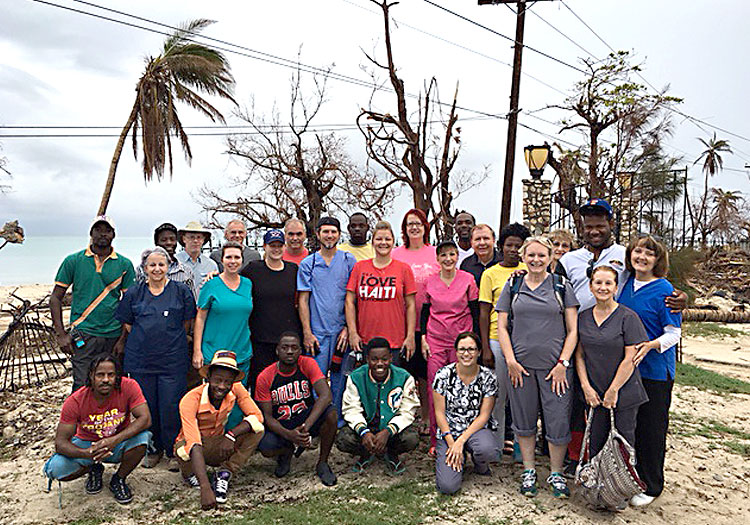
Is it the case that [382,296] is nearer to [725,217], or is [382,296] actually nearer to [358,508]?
[358,508]

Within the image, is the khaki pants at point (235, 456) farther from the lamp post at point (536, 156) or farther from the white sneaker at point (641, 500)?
the lamp post at point (536, 156)

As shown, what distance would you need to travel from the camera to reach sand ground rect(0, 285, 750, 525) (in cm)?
415

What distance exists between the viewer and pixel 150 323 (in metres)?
4.77

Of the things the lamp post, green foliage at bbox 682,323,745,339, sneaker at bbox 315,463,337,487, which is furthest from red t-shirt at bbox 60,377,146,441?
green foliage at bbox 682,323,745,339

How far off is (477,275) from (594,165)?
12.4 metres

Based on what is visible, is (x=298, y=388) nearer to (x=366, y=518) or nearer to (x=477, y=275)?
(x=366, y=518)

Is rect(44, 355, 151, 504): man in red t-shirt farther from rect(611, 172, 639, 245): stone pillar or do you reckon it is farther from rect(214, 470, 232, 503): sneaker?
rect(611, 172, 639, 245): stone pillar

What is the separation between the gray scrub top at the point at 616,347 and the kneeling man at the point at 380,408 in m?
1.48

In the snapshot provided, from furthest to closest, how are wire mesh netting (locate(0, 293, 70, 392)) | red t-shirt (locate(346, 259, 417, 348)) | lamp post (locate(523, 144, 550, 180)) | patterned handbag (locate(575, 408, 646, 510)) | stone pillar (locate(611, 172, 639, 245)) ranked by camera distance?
stone pillar (locate(611, 172, 639, 245)) → lamp post (locate(523, 144, 550, 180)) → wire mesh netting (locate(0, 293, 70, 392)) → red t-shirt (locate(346, 259, 417, 348)) → patterned handbag (locate(575, 408, 646, 510))

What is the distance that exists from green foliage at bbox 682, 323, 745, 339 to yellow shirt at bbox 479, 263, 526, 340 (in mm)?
10885

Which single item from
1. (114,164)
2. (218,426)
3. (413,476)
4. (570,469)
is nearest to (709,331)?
(570,469)

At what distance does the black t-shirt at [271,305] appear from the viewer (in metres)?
5.01

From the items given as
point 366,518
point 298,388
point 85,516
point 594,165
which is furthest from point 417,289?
point 594,165

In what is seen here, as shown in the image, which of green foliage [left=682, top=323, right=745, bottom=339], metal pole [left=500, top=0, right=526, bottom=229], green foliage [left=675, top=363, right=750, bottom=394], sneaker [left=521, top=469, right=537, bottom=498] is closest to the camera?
sneaker [left=521, top=469, right=537, bottom=498]
